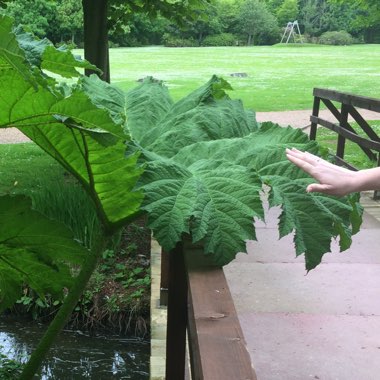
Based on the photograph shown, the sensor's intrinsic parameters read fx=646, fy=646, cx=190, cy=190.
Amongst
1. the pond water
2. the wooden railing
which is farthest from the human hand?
the wooden railing

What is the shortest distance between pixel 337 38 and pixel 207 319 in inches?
2494

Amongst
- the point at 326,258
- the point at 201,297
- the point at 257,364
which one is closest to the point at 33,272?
the point at 201,297

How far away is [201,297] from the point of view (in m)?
1.23

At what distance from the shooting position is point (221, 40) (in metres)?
58.2

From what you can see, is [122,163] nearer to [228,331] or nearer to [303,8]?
[228,331]

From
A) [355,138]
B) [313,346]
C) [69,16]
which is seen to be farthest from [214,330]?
[69,16]

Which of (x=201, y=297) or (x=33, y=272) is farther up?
(x=201, y=297)

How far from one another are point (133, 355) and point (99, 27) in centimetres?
376

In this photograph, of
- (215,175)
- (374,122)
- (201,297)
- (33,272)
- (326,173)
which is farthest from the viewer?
(374,122)

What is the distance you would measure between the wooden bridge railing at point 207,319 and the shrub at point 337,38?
6221 cm

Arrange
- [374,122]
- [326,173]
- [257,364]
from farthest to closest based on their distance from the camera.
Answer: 1. [374,122]
2. [257,364]
3. [326,173]

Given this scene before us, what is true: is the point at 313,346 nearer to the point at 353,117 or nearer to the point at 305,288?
the point at 305,288

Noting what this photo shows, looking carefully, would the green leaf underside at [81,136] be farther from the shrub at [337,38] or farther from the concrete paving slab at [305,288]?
the shrub at [337,38]

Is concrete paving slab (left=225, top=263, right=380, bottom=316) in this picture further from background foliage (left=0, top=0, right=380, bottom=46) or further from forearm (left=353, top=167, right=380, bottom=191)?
background foliage (left=0, top=0, right=380, bottom=46)
